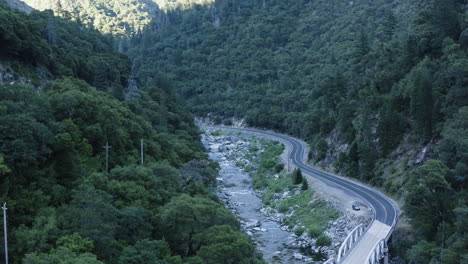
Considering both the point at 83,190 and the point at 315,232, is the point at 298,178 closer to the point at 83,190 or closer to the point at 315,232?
the point at 315,232

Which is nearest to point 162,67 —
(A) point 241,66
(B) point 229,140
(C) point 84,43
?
(A) point 241,66

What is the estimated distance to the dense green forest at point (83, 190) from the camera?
26578 mm

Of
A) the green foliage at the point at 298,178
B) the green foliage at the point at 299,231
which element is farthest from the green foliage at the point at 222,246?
the green foliage at the point at 298,178

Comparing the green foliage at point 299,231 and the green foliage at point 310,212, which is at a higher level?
the green foliage at point 310,212

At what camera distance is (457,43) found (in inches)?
2087

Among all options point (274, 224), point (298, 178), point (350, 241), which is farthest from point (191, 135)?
point (350, 241)

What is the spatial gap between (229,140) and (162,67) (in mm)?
62054

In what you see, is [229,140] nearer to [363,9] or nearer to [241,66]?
[241,66]

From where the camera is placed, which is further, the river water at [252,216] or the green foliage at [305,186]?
the green foliage at [305,186]

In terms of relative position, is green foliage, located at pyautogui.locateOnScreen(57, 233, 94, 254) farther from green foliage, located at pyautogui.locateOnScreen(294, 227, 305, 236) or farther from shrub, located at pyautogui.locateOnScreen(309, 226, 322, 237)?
green foliage, located at pyautogui.locateOnScreen(294, 227, 305, 236)

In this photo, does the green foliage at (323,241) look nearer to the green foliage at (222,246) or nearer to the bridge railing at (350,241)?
the bridge railing at (350,241)

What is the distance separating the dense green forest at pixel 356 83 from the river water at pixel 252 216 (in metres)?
11.1

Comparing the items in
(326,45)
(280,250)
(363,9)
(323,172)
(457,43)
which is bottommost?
(280,250)

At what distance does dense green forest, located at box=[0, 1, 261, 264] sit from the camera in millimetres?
26578
